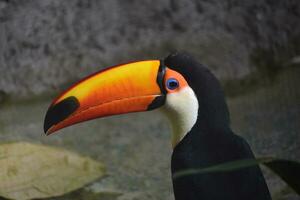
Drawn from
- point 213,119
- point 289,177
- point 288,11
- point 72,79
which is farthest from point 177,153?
point 288,11

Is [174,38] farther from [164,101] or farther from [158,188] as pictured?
[164,101]

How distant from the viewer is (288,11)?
3.86 m

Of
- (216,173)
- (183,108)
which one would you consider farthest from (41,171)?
(216,173)

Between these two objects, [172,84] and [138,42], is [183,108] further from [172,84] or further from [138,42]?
[138,42]

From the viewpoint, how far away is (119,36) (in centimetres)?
375

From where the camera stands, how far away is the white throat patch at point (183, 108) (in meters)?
1.92

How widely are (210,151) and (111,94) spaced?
1.04 ft

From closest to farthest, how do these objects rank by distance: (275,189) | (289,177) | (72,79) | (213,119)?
(289,177) < (213,119) < (275,189) < (72,79)

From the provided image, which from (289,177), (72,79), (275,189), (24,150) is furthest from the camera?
(72,79)

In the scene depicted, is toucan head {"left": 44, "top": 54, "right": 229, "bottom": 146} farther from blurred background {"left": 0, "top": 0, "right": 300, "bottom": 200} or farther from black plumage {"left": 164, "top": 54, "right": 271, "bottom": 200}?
blurred background {"left": 0, "top": 0, "right": 300, "bottom": 200}

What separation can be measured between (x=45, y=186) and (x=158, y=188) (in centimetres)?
44

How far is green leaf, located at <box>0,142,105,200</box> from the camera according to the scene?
2.67 meters

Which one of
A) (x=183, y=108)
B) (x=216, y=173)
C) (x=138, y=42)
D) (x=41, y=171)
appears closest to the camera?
(x=216, y=173)

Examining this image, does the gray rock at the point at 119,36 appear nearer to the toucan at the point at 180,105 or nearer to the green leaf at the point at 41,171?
the green leaf at the point at 41,171
